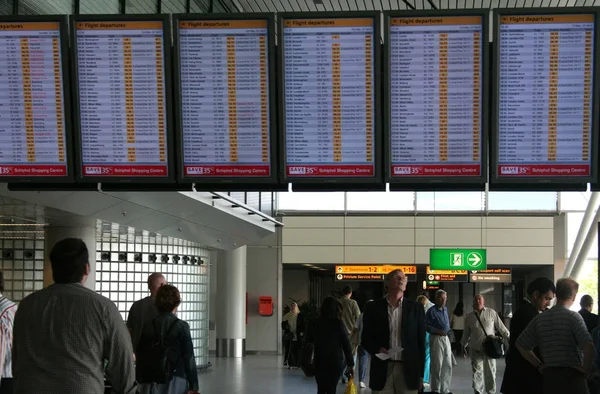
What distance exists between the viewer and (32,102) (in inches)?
270

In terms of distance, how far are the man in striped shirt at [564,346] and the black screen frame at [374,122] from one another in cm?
161

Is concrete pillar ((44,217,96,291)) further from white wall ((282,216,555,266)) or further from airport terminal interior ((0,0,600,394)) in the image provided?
white wall ((282,216,555,266))

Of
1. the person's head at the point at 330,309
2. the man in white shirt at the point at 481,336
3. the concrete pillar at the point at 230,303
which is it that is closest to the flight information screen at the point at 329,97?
the person's head at the point at 330,309

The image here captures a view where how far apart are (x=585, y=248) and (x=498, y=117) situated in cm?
1645

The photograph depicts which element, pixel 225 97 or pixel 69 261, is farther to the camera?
pixel 225 97

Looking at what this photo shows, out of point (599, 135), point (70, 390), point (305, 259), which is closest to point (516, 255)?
point (305, 259)

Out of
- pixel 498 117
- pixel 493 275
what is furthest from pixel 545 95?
pixel 493 275

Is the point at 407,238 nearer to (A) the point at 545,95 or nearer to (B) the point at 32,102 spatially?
(A) the point at 545,95

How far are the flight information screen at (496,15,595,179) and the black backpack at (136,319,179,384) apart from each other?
2.87 meters

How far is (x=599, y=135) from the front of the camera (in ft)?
21.7

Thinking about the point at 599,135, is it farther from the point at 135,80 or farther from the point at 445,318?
the point at 445,318

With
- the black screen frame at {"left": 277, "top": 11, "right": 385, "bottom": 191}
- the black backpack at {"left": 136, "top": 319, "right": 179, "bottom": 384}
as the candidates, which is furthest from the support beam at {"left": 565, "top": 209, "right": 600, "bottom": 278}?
the black backpack at {"left": 136, "top": 319, "right": 179, "bottom": 384}

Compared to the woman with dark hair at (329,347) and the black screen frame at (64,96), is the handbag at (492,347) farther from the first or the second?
the black screen frame at (64,96)

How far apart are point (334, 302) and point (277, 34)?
160 inches
